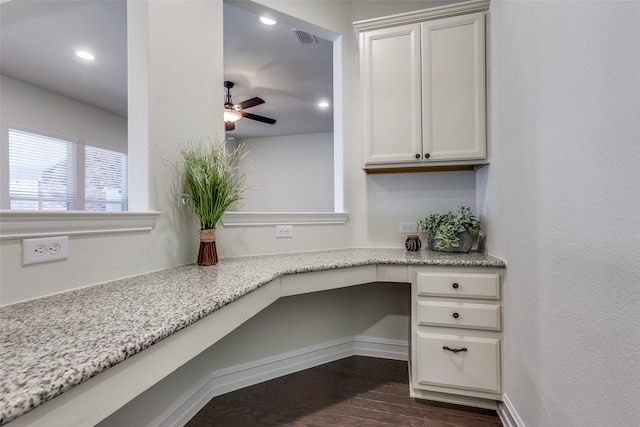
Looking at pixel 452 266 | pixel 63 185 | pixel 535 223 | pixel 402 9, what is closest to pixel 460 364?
pixel 452 266

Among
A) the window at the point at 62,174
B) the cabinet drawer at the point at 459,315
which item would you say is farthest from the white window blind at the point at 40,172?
the cabinet drawer at the point at 459,315

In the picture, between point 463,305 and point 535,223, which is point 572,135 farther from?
point 463,305

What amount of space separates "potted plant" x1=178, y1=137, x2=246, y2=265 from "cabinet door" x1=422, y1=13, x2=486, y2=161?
1308 millimetres

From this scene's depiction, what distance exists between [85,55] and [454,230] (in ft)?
13.1

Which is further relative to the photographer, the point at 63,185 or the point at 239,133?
the point at 239,133

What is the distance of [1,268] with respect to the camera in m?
0.96

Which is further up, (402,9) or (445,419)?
(402,9)

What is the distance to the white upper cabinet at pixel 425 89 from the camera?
1.99 m

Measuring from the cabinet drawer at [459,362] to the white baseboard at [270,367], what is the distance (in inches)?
22.2

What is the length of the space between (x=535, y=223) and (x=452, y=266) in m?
0.57

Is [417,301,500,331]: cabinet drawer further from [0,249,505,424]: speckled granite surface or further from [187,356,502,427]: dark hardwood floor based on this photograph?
[0,249,505,424]: speckled granite surface

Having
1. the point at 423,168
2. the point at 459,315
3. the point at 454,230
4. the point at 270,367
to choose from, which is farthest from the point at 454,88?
the point at 270,367

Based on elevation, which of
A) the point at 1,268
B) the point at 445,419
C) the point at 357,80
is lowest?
the point at 445,419

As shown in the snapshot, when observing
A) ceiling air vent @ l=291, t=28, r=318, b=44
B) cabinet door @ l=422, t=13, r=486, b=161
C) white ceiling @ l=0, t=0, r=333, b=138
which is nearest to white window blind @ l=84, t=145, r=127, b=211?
white ceiling @ l=0, t=0, r=333, b=138
